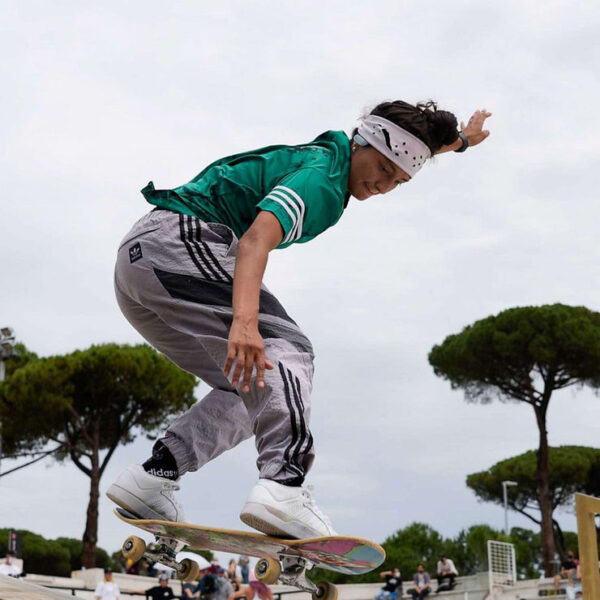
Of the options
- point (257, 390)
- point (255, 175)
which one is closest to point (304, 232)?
point (255, 175)

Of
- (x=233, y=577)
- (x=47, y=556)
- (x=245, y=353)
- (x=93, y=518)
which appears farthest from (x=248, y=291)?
(x=47, y=556)

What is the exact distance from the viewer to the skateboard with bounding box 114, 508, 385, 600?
3.81 m

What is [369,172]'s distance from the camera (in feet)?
13.8

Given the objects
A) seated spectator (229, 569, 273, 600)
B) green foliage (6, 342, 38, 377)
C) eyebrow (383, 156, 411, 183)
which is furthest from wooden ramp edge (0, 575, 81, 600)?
green foliage (6, 342, 38, 377)

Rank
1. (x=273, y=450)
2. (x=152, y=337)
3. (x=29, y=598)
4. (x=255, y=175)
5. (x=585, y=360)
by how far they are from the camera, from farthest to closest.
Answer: (x=585, y=360), (x=152, y=337), (x=255, y=175), (x=273, y=450), (x=29, y=598)

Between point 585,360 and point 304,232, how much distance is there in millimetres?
39736

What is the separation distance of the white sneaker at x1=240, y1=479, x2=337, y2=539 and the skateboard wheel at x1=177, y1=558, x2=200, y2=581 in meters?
1.10

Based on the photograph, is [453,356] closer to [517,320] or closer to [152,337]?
[517,320]

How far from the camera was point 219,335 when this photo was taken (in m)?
3.98

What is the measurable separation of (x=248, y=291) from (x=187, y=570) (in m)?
1.96

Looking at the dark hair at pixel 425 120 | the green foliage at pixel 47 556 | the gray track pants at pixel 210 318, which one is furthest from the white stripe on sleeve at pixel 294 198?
the green foliage at pixel 47 556

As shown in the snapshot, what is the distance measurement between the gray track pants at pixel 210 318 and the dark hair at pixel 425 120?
966mm

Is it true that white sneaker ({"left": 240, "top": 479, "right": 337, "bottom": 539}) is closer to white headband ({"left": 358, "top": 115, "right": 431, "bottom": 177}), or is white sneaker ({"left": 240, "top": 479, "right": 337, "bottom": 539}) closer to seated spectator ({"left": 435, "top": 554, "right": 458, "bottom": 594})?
white headband ({"left": 358, "top": 115, "right": 431, "bottom": 177})

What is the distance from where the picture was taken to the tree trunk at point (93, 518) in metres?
34.7
